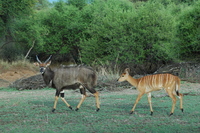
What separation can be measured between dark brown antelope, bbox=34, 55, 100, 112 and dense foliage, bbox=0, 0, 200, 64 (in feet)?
36.3

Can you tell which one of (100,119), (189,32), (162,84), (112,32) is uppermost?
(112,32)

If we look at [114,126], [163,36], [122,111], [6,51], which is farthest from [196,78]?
[6,51]

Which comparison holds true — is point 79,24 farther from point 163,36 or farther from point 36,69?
point 163,36

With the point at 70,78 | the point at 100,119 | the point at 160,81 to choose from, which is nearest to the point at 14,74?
the point at 70,78

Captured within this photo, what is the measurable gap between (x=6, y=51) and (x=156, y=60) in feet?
49.0

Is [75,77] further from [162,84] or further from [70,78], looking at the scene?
[162,84]

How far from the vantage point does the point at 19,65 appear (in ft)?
90.3

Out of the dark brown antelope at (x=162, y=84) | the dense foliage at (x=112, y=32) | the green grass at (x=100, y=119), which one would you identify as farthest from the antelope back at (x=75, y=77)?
the dense foliage at (x=112, y=32)

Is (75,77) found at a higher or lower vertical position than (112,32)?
lower

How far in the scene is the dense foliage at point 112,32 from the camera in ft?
63.0

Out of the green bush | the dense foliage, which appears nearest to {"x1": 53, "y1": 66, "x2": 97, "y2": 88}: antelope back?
the dense foliage

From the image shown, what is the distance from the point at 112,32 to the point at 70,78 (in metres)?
15.5

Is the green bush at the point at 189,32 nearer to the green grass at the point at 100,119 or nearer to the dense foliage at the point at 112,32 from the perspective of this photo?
the dense foliage at the point at 112,32

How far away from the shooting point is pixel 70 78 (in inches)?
307
